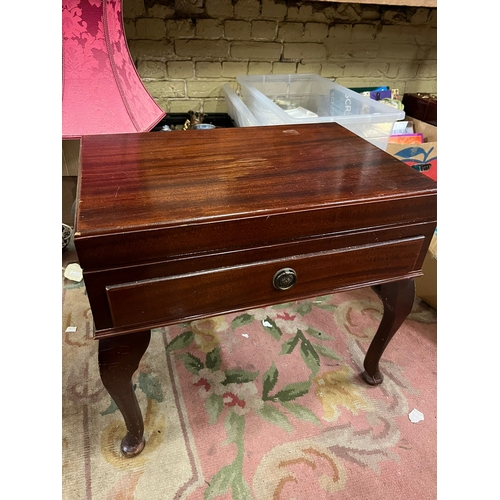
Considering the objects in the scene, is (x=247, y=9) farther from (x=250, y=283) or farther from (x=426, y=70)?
(x=250, y=283)

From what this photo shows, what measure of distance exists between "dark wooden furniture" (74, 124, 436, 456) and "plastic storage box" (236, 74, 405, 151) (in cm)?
45

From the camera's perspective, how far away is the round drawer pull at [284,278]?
66 centimetres

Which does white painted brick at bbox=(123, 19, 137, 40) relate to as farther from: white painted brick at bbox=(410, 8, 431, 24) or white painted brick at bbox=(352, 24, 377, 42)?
white painted brick at bbox=(410, 8, 431, 24)

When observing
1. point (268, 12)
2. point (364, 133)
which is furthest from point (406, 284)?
point (268, 12)

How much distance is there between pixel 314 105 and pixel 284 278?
45.5 inches

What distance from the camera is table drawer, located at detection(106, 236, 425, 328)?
605 mm

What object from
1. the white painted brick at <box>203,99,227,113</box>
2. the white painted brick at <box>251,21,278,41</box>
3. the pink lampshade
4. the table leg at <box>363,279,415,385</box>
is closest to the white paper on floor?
the table leg at <box>363,279,415,385</box>

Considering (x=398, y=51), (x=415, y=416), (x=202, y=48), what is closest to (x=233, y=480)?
(x=415, y=416)

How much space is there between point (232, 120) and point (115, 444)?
3.76 ft

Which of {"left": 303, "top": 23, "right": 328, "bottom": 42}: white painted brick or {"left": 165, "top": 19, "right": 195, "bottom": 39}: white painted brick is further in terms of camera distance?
{"left": 303, "top": 23, "right": 328, "bottom": 42}: white painted brick

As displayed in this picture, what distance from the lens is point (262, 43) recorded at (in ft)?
4.78

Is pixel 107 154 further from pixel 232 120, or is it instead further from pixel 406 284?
pixel 232 120

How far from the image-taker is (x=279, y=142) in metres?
0.85

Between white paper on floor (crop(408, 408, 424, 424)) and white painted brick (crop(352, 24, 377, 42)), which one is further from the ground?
white painted brick (crop(352, 24, 377, 42))
